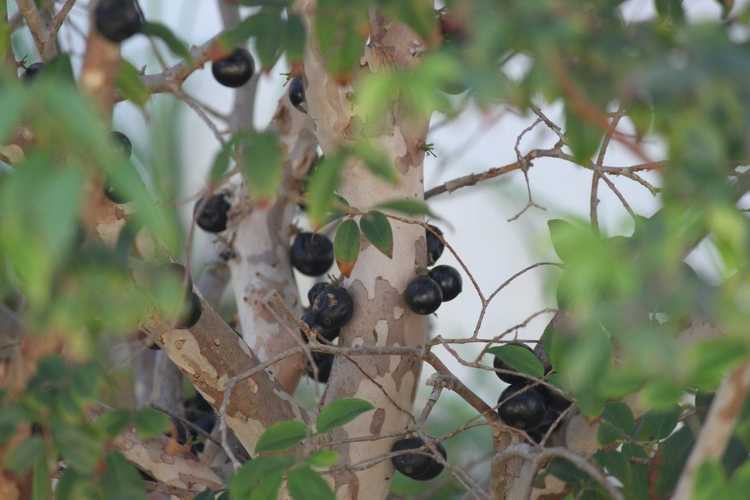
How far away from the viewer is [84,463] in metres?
0.70

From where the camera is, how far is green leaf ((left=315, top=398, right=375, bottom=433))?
3.01 feet

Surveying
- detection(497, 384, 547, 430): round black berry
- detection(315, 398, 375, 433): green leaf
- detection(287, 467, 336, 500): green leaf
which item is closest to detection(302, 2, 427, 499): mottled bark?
detection(497, 384, 547, 430): round black berry

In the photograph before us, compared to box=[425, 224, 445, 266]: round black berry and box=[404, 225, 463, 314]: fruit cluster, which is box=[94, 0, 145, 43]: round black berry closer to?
box=[404, 225, 463, 314]: fruit cluster

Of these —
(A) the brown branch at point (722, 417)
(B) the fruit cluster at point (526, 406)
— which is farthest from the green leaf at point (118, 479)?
(B) the fruit cluster at point (526, 406)

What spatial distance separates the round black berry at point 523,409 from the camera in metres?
1.14

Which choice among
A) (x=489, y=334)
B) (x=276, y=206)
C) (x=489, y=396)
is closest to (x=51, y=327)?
(x=276, y=206)

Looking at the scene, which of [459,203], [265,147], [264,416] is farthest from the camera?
[459,203]

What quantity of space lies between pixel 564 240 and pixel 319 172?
15cm

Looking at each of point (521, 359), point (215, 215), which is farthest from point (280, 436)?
point (215, 215)

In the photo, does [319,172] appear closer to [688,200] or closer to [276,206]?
[688,200]

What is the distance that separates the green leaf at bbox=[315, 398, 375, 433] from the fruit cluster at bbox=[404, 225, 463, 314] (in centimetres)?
29

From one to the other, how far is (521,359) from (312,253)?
0.46 metres

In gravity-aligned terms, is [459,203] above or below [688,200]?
above

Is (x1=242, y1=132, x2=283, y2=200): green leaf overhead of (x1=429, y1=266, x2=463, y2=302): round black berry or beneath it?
beneath
